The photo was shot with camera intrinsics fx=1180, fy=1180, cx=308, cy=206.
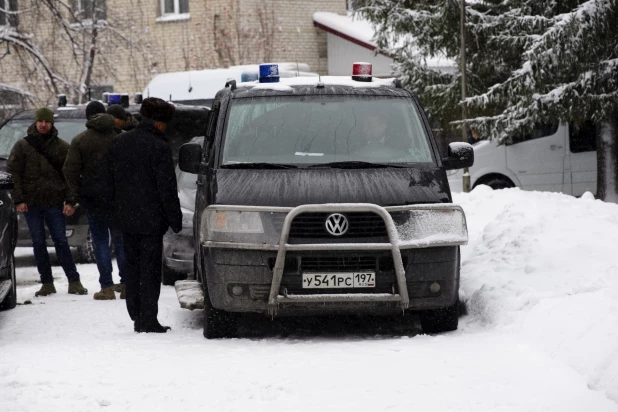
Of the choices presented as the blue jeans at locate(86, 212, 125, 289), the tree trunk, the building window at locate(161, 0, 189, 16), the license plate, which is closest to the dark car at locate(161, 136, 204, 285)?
the blue jeans at locate(86, 212, 125, 289)

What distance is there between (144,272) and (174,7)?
76.2 ft

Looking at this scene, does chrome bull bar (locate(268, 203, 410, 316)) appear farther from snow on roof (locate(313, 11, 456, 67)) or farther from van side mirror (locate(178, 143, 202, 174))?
snow on roof (locate(313, 11, 456, 67))

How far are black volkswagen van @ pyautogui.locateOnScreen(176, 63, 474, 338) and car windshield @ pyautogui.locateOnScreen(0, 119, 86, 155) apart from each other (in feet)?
21.1

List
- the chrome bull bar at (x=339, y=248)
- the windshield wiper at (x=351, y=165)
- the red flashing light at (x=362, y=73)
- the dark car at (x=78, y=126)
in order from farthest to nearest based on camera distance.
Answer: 1. the dark car at (x=78, y=126)
2. the red flashing light at (x=362, y=73)
3. the windshield wiper at (x=351, y=165)
4. the chrome bull bar at (x=339, y=248)

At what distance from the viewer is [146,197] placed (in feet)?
27.4

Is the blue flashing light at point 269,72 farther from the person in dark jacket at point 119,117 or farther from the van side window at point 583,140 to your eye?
the van side window at point 583,140

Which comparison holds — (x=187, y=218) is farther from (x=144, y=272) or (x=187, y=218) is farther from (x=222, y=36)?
(x=222, y=36)

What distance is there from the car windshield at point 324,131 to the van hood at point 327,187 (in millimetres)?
201

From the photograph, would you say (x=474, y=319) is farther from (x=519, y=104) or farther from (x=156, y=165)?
(x=519, y=104)

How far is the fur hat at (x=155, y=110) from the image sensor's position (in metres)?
8.46

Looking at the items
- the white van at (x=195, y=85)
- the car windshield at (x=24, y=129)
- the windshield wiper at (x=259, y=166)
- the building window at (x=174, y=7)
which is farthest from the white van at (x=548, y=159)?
the building window at (x=174, y=7)

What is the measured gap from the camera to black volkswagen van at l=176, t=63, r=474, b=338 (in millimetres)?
7617

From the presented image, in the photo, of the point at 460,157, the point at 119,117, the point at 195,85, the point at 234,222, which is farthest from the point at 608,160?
the point at 234,222

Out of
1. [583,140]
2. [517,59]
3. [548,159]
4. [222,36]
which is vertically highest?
[222,36]
